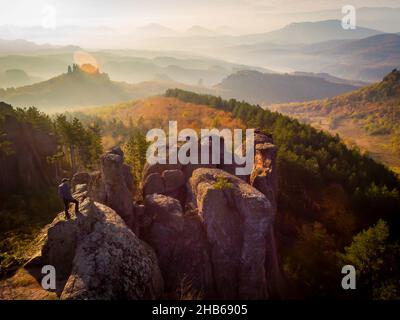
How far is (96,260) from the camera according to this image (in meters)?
25.3

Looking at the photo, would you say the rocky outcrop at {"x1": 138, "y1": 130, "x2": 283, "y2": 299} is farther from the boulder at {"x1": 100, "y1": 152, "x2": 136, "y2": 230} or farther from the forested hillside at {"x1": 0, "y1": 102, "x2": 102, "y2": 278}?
the forested hillside at {"x1": 0, "y1": 102, "x2": 102, "y2": 278}

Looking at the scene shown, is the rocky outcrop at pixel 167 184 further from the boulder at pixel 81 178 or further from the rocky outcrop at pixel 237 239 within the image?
the rocky outcrop at pixel 237 239

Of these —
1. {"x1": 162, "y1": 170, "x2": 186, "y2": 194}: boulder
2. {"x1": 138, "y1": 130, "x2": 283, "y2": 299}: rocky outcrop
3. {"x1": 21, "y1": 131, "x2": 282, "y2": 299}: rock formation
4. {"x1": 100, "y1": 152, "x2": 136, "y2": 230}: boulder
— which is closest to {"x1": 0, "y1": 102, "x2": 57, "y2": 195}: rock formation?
Answer: {"x1": 21, "y1": 131, "x2": 282, "y2": 299}: rock formation

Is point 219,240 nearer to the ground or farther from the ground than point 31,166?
farther from the ground

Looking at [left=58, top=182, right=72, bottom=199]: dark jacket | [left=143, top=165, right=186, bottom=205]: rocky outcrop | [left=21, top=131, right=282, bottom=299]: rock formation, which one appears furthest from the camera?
[left=143, top=165, right=186, bottom=205]: rocky outcrop

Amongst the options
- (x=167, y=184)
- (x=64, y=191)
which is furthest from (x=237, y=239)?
(x=64, y=191)

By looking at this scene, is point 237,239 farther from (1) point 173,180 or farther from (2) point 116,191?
(2) point 116,191

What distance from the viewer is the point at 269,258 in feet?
129

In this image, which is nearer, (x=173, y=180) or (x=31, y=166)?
(x=173, y=180)

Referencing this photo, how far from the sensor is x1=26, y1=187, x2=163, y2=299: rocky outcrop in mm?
23891
